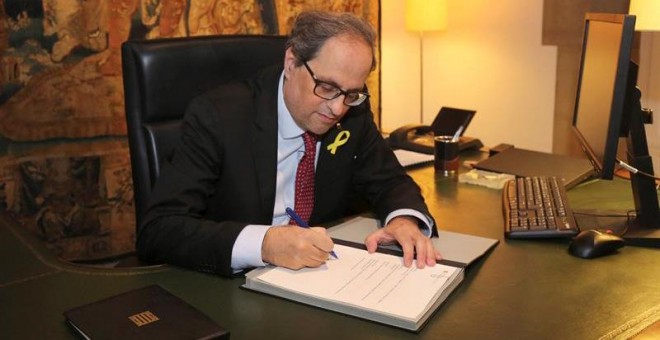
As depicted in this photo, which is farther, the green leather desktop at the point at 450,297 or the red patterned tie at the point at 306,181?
the red patterned tie at the point at 306,181

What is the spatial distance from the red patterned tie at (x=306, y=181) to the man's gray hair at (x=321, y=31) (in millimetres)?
243

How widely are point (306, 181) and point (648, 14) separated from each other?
1455 mm

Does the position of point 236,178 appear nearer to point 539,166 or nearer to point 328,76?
point 328,76

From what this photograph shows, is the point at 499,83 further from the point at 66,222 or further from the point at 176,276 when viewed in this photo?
the point at 176,276

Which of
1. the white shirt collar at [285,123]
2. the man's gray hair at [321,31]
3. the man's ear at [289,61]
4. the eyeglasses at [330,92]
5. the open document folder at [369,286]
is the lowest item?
the open document folder at [369,286]

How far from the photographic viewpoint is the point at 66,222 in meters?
2.63

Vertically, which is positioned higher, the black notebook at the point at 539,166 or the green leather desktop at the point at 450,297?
the black notebook at the point at 539,166

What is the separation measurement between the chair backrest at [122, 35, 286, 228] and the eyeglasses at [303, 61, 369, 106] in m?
0.34

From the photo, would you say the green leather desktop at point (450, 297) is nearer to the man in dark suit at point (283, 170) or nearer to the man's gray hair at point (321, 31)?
the man in dark suit at point (283, 170)

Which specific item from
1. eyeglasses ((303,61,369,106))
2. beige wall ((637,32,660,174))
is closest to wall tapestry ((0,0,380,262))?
eyeglasses ((303,61,369,106))

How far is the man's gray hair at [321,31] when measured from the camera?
4.89ft

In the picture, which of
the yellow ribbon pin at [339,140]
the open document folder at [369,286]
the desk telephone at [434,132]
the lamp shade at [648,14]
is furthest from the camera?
the lamp shade at [648,14]

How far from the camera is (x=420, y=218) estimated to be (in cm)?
151

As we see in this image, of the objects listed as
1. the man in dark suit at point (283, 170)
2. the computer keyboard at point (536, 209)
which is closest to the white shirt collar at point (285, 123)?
the man in dark suit at point (283, 170)
